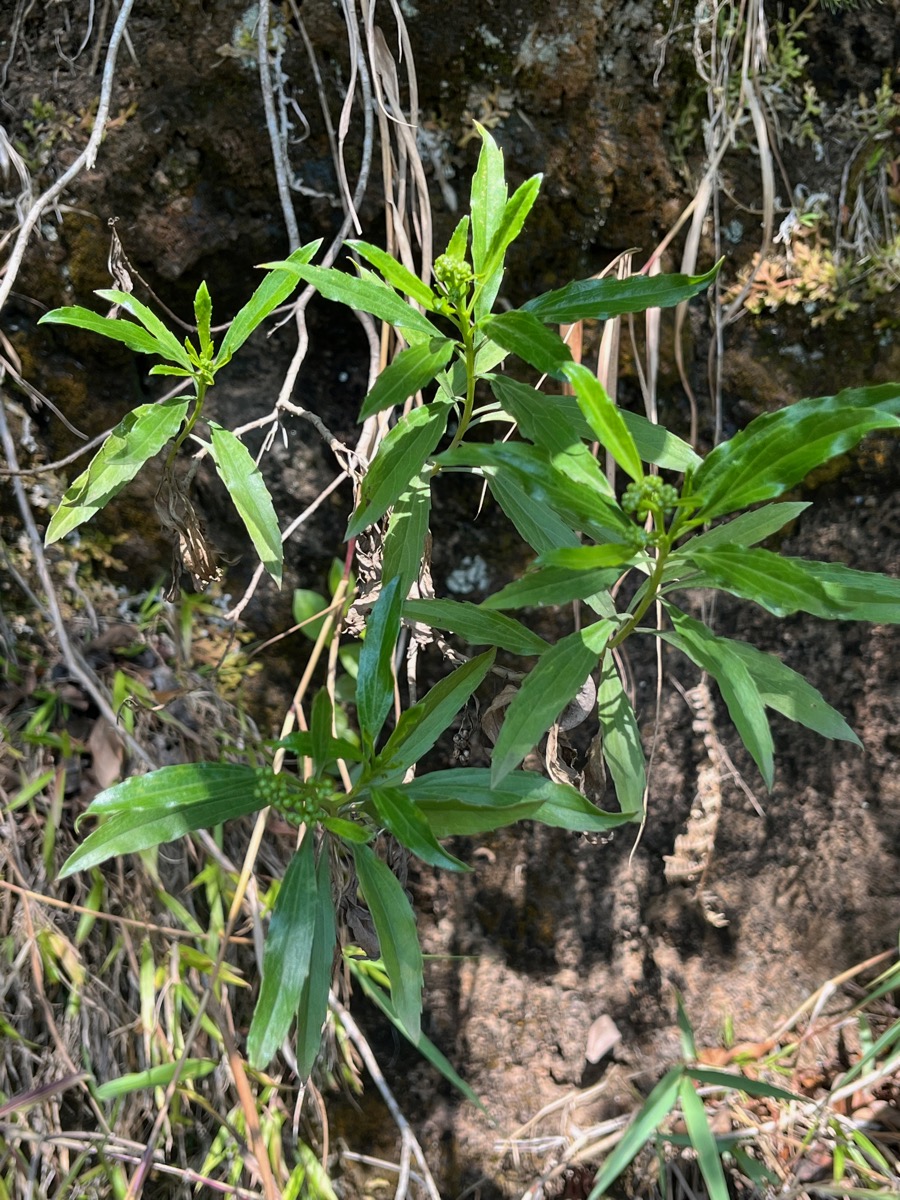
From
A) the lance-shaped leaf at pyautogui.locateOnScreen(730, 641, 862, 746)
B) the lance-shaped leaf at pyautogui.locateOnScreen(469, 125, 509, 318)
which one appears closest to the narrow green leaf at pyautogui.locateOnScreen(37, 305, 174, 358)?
the lance-shaped leaf at pyautogui.locateOnScreen(469, 125, 509, 318)

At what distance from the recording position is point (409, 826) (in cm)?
77

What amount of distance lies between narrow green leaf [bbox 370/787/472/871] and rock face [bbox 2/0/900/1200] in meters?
0.67

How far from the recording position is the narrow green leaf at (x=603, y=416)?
67cm

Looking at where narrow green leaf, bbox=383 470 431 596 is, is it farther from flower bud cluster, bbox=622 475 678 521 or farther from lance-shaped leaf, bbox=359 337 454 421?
flower bud cluster, bbox=622 475 678 521

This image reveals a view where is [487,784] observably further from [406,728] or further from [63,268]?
[63,268]

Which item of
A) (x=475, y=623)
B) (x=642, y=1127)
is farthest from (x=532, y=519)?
(x=642, y=1127)

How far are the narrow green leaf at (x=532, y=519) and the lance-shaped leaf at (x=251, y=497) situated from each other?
25cm

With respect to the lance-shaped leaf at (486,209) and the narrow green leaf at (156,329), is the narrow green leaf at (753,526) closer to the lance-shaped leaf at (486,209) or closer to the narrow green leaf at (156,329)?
the lance-shaped leaf at (486,209)

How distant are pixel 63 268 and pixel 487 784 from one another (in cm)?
103

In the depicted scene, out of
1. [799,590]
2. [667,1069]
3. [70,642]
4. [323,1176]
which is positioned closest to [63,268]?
[70,642]

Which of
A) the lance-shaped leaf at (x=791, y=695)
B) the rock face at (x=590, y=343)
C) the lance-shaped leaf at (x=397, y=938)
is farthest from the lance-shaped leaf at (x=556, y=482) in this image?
the rock face at (x=590, y=343)

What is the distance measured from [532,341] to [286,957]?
65 centimetres

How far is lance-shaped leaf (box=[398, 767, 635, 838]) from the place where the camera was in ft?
2.64

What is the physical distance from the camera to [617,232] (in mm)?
1305
